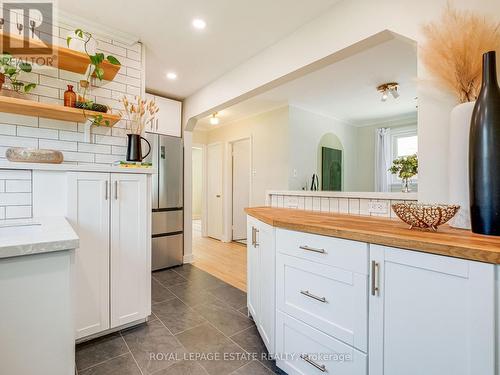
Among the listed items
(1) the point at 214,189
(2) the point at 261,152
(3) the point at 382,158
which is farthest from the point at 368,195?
(1) the point at 214,189

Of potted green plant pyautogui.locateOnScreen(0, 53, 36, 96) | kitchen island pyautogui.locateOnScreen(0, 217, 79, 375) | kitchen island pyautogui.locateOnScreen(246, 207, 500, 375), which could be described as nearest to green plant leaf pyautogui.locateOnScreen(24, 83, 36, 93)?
potted green plant pyautogui.locateOnScreen(0, 53, 36, 96)

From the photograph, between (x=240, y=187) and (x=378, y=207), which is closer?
(x=378, y=207)

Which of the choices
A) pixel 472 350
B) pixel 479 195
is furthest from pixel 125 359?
pixel 479 195

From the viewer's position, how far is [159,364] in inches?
63.2

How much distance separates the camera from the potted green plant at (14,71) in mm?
1661

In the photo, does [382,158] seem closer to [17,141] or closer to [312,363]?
[312,363]

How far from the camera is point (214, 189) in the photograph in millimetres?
5543

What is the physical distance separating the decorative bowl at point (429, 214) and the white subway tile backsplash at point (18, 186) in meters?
2.39

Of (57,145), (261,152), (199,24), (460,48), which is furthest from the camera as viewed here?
(261,152)

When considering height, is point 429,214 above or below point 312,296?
above

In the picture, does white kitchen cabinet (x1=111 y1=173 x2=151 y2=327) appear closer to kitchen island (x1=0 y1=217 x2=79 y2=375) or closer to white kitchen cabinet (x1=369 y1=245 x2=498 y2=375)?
kitchen island (x1=0 y1=217 x2=79 y2=375)

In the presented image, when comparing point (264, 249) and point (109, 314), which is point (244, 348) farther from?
point (109, 314)

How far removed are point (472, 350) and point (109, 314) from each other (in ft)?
6.84

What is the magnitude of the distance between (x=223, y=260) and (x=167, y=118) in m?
2.28
